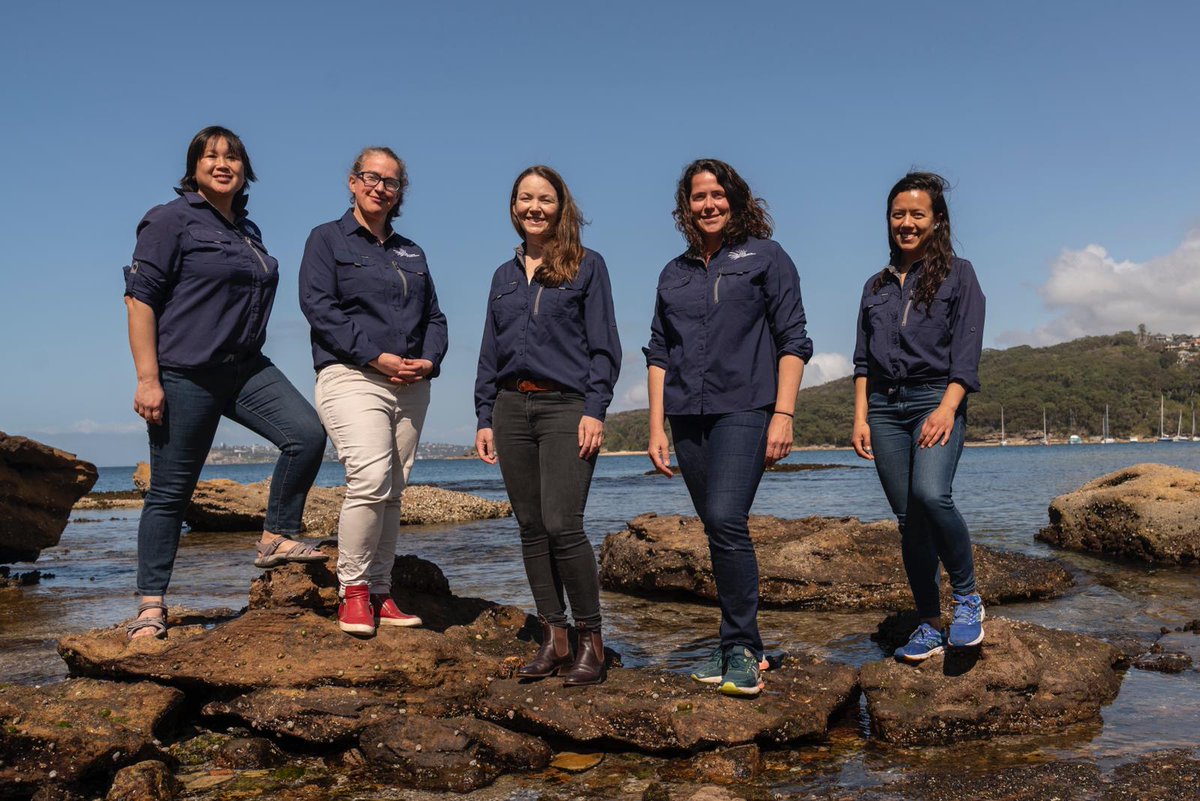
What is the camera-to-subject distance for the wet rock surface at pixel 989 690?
15.3 feet

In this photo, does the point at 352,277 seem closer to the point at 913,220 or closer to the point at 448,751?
Result: the point at 448,751

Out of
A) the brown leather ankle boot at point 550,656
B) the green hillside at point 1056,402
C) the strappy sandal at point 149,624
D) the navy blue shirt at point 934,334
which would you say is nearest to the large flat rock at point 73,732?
the strappy sandal at point 149,624

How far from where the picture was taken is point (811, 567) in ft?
30.4

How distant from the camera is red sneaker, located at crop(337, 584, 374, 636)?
17.0 feet

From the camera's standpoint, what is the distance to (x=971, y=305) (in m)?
4.71

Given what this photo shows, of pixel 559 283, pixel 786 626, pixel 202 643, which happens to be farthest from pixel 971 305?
pixel 202 643

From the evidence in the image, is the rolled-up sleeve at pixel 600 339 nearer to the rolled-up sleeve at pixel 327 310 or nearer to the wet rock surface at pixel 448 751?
the rolled-up sleeve at pixel 327 310

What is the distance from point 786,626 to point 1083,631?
99.6 inches

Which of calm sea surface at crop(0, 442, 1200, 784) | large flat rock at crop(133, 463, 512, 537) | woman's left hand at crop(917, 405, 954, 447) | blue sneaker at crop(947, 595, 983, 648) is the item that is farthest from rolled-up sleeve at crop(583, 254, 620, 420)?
large flat rock at crop(133, 463, 512, 537)

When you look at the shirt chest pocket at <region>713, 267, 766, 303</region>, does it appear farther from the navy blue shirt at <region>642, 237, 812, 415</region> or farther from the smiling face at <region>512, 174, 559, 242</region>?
the smiling face at <region>512, 174, 559, 242</region>

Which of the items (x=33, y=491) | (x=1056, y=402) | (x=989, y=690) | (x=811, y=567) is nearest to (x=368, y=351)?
(x=989, y=690)

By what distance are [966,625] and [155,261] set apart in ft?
16.4

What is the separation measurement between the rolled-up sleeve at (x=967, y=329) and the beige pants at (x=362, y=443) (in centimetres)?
308

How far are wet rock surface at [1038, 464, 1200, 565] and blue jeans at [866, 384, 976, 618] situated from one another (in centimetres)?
849
